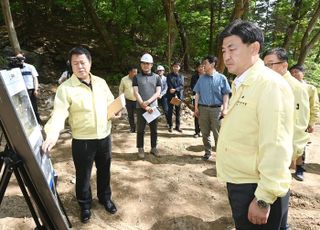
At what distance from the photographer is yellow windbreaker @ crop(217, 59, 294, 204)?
1.84 metres

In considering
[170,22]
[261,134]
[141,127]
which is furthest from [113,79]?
[261,134]

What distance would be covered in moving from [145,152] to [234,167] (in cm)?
449

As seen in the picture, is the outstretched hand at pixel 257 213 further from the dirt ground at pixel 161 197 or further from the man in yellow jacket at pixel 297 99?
the dirt ground at pixel 161 197

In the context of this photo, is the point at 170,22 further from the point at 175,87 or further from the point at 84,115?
the point at 84,115

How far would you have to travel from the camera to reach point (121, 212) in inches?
161

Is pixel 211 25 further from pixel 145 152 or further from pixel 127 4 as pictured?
pixel 145 152

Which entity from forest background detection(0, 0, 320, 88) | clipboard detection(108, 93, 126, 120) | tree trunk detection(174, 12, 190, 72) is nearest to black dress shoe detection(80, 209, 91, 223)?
clipboard detection(108, 93, 126, 120)

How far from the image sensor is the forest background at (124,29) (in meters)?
12.9

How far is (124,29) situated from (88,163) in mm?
11490

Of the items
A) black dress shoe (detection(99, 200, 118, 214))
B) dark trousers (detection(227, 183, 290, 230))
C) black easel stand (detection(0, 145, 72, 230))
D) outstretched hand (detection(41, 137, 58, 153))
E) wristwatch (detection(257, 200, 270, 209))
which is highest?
black easel stand (detection(0, 145, 72, 230))

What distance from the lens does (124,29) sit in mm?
14234

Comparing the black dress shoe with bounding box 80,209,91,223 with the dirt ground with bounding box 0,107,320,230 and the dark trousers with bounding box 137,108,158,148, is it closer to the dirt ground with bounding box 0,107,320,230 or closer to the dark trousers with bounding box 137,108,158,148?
the dirt ground with bounding box 0,107,320,230

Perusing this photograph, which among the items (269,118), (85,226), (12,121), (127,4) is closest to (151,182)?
(85,226)

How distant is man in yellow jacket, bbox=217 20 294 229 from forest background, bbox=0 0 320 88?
9.78m
